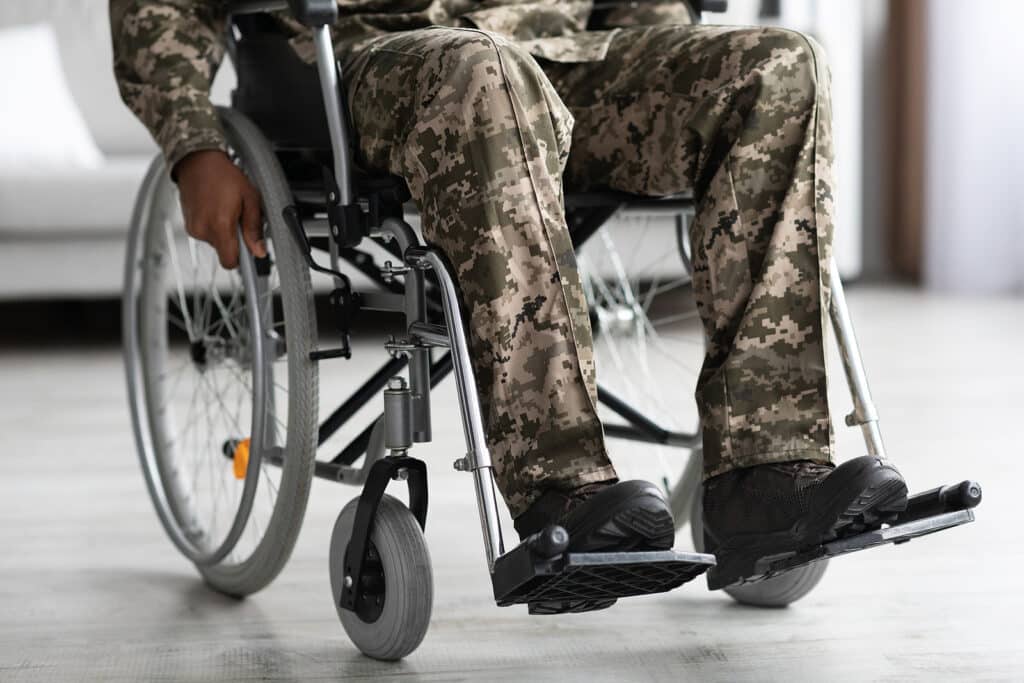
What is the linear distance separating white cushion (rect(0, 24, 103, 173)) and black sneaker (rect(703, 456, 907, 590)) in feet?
7.71

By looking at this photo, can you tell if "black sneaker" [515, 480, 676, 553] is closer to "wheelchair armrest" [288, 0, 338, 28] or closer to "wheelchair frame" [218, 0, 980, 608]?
"wheelchair frame" [218, 0, 980, 608]

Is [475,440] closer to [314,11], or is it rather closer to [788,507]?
[788,507]

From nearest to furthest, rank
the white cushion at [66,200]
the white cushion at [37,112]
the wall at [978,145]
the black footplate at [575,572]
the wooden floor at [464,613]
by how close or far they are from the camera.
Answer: the black footplate at [575,572], the wooden floor at [464,613], the white cushion at [66,200], the white cushion at [37,112], the wall at [978,145]

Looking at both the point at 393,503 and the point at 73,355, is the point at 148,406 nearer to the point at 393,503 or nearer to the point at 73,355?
the point at 393,503

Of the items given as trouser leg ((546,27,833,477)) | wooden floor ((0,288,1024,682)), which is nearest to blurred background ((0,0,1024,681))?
wooden floor ((0,288,1024,682))

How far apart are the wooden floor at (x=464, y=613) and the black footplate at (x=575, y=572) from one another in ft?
0.61

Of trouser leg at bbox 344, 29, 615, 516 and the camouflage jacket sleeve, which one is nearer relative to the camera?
trouser leg at bbox 344, 29, 615, 516

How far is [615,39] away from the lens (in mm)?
1265

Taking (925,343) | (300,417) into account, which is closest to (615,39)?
(300,417)

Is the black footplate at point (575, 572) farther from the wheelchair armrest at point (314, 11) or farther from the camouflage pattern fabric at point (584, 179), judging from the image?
the wheelchair armrest at point (314, 11)

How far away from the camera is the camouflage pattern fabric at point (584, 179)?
991 millimetres

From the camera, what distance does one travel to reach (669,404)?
94.2 inches

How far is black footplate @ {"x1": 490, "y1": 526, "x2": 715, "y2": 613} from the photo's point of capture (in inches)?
35.9

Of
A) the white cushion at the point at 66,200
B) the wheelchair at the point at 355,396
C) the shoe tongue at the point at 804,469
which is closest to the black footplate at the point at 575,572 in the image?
the wheelchair at the point at 355,396
